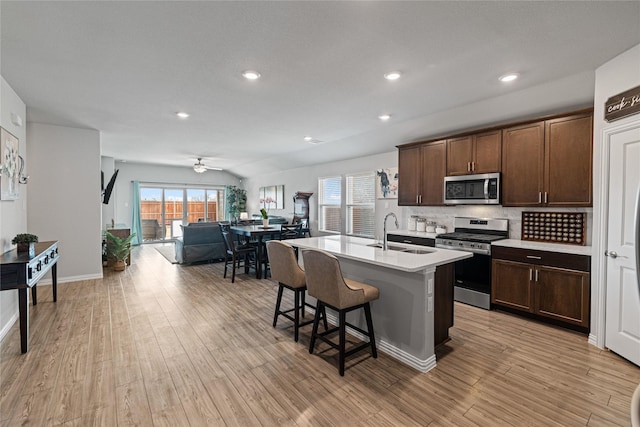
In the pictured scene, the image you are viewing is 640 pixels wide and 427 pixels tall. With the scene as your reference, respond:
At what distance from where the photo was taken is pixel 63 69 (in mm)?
2783

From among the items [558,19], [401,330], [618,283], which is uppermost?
[558,19]

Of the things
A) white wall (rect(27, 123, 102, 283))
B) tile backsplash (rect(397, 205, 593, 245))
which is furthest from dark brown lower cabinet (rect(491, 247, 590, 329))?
white wall (rect(27, 123, 102, 283))

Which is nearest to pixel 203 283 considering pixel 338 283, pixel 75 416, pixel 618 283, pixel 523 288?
pixel 75 416

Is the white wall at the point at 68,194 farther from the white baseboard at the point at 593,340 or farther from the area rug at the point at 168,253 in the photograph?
the white baseboard at the point at 593,340

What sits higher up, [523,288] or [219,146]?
[219,146]

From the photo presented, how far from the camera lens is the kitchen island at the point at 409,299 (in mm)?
2344

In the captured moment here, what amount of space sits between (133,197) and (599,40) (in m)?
11.0

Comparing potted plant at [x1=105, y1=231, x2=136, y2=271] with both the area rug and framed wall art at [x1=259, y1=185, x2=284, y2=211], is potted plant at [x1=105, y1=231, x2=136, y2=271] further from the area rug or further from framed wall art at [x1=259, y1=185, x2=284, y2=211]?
framed wall art at [x1=259, y1=185, x2=284, y2=211]

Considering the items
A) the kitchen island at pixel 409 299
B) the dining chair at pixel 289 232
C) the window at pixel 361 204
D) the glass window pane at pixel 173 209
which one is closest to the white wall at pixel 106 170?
the glass window pane at pixel 173 209

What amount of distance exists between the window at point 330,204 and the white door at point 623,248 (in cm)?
493

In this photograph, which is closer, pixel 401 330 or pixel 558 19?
pixel 558 19

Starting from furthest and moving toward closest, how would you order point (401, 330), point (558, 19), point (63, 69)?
point (63, 69), point (401, 330), point (558, 19)

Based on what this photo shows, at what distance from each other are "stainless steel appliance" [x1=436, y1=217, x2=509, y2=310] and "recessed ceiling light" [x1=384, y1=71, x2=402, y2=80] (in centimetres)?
228

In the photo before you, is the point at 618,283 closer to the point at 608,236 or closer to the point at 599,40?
the point at 608,236
